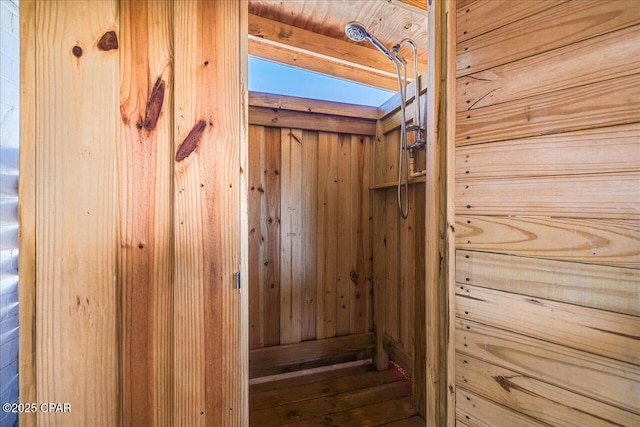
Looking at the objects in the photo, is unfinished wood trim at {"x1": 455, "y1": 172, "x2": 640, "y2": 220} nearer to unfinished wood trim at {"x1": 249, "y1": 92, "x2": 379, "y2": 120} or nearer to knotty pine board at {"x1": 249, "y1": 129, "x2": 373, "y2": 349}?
knotty pine board at {"x1": 249, "y1": 129, "x2": 373, "y2": 349}

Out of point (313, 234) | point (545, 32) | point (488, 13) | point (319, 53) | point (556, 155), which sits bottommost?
point (313, 234)

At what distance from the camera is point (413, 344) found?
5.05 feet

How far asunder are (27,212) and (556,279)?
1214 mm

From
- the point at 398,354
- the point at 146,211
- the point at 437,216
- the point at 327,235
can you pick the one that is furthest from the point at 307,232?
the point at 146,211

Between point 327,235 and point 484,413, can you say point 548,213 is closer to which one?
point 484,413

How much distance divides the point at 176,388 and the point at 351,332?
1.54 metres

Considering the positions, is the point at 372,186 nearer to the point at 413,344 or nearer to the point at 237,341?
the point at 413,344

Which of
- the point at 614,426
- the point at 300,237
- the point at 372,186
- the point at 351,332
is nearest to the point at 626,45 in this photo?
the point at 614,426

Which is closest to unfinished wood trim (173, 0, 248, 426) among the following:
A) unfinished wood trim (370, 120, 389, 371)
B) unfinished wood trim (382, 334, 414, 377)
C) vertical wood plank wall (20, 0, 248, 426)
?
vertical wood plank wall (20, 0, 248, 426)

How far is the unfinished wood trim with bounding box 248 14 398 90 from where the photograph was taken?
1494mm

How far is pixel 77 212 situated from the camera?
565mm

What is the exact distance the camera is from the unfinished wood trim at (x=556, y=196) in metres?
0.54

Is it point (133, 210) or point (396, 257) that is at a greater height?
point (133, 210)

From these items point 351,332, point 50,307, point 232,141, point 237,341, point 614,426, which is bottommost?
point 351,332
